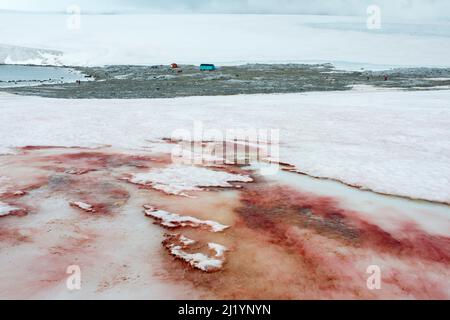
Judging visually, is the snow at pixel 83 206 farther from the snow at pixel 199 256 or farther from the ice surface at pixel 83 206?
the snow at pixel 199 256

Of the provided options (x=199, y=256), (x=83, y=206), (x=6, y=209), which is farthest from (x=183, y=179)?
(x=199, y=256)

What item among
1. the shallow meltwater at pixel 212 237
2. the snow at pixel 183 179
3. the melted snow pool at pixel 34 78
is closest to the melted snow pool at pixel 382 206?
the shallow meltwater at pixel 212 237

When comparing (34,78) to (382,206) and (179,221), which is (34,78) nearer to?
(179,221)

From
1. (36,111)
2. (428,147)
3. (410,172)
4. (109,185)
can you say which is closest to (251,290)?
(109,185)

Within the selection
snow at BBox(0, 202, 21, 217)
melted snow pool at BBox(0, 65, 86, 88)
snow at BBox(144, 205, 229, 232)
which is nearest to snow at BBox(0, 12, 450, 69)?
melted snow pool at BBox(0, 65, 86, 88)

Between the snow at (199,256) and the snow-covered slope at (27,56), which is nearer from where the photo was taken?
the snow at (199,256)

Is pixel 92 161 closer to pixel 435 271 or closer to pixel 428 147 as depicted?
pixel 435 271
